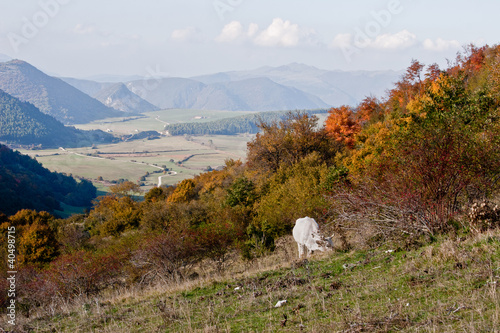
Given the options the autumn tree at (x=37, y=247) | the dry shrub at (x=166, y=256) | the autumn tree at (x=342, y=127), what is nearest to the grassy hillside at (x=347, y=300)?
the dry shrub at (x=166, y=256)

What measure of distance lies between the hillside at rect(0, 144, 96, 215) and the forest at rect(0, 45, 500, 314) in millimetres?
43435

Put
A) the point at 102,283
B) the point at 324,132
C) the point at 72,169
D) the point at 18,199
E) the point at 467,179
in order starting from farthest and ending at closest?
1. the point at 72,169
2. the point at 18,199
3. the point at 324,132
4. the point at 102,283
5. the point at 467,179

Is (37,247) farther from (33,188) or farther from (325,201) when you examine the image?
(33,188)

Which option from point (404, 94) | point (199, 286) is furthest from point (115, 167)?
point (199, 286)

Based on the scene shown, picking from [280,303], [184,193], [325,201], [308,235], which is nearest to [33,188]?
[184,193]

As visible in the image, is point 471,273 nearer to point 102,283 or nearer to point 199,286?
point 199,286

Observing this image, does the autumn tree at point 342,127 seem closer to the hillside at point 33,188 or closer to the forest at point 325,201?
the forest at point 325,201

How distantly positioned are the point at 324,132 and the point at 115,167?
5288 inches

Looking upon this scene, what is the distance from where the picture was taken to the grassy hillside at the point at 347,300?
4.95 meters

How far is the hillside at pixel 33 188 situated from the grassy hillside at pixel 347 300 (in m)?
86.2

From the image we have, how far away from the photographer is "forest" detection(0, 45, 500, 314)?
9.99 metres

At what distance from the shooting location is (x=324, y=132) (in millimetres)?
38562

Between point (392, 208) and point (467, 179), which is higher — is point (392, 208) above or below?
below

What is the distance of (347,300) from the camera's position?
628 cm
